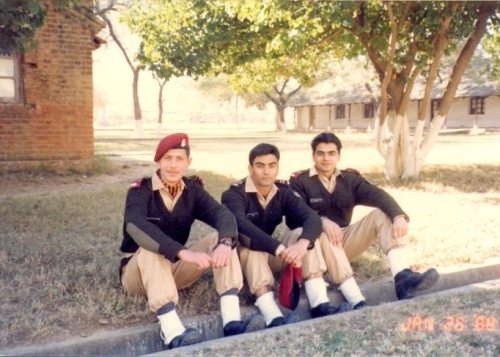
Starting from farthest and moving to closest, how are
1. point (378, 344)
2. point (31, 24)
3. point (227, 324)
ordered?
1. point (31, 24)
2. point (227, 324)
3. point (378, 344)

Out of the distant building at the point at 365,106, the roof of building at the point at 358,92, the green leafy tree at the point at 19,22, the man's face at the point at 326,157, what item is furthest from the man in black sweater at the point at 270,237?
the distant building at the point at 365,106

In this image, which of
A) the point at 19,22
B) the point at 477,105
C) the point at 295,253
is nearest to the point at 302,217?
the point at 295,253

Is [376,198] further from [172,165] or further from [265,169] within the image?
[172,165]

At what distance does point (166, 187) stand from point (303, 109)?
48813 mm

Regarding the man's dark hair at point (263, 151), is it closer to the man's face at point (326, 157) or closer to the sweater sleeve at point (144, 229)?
the man's face at point (326, 157)

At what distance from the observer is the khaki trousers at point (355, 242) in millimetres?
4469

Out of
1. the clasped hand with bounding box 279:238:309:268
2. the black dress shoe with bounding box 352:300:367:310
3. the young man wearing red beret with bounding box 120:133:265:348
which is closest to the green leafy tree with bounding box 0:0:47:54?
the young man wearing red beret with bounding box 120:133:265:348

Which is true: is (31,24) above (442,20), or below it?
below

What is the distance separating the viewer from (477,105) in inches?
1521

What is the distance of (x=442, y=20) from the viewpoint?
10.7m

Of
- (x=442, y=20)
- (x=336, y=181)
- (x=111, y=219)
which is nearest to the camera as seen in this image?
(x=336, y=181)

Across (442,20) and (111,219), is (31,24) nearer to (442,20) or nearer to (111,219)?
(111,219)

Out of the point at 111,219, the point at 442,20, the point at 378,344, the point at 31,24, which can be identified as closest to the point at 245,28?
the point at 442,20

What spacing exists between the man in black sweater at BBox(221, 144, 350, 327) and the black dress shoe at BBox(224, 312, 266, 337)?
0.15 meters
